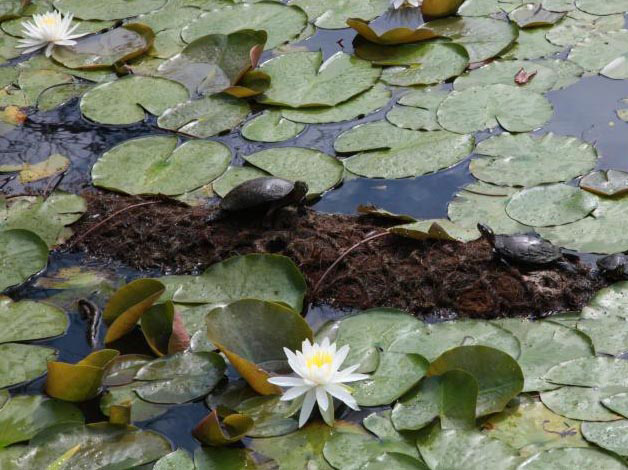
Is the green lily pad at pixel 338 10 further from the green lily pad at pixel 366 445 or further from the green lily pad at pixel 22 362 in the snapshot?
the green lily pad at pixel 366 445

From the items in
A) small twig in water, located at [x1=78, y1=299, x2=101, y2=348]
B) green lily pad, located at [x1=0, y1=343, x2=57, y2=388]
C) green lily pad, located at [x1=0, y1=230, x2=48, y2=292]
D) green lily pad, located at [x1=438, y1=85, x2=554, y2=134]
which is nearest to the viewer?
green lily pad, located at [x1=0, y1=343, x2=57, y2=388]

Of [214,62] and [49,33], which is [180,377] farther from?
[49,33]

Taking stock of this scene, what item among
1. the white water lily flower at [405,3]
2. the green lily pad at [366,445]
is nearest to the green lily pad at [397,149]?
the white water lily flower at [405,3]

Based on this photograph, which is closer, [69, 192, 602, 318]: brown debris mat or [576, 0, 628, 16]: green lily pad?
[69, 192, 602, 318]: brown debris mat

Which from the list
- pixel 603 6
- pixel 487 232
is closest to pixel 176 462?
pixel 487 232

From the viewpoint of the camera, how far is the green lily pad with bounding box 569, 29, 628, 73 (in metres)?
4.61

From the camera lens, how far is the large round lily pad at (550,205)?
3.57 meters

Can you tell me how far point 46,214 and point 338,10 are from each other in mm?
2288

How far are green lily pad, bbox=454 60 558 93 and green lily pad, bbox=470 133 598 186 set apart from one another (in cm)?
49

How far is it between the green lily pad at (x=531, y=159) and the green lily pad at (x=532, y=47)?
826 millimetres

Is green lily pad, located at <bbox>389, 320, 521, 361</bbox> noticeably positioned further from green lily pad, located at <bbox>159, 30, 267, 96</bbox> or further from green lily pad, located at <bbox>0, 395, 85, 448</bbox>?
green lily pad, located at <bbox>159, 30, 267, 96</bbox>

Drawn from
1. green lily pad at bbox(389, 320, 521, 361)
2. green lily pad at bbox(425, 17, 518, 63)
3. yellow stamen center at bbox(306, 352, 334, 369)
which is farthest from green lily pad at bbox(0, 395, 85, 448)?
green lily pad at bbox(425, 17, 518, 63)

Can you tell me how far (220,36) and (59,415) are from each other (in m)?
2.57

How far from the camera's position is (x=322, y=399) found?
2.69 meters
